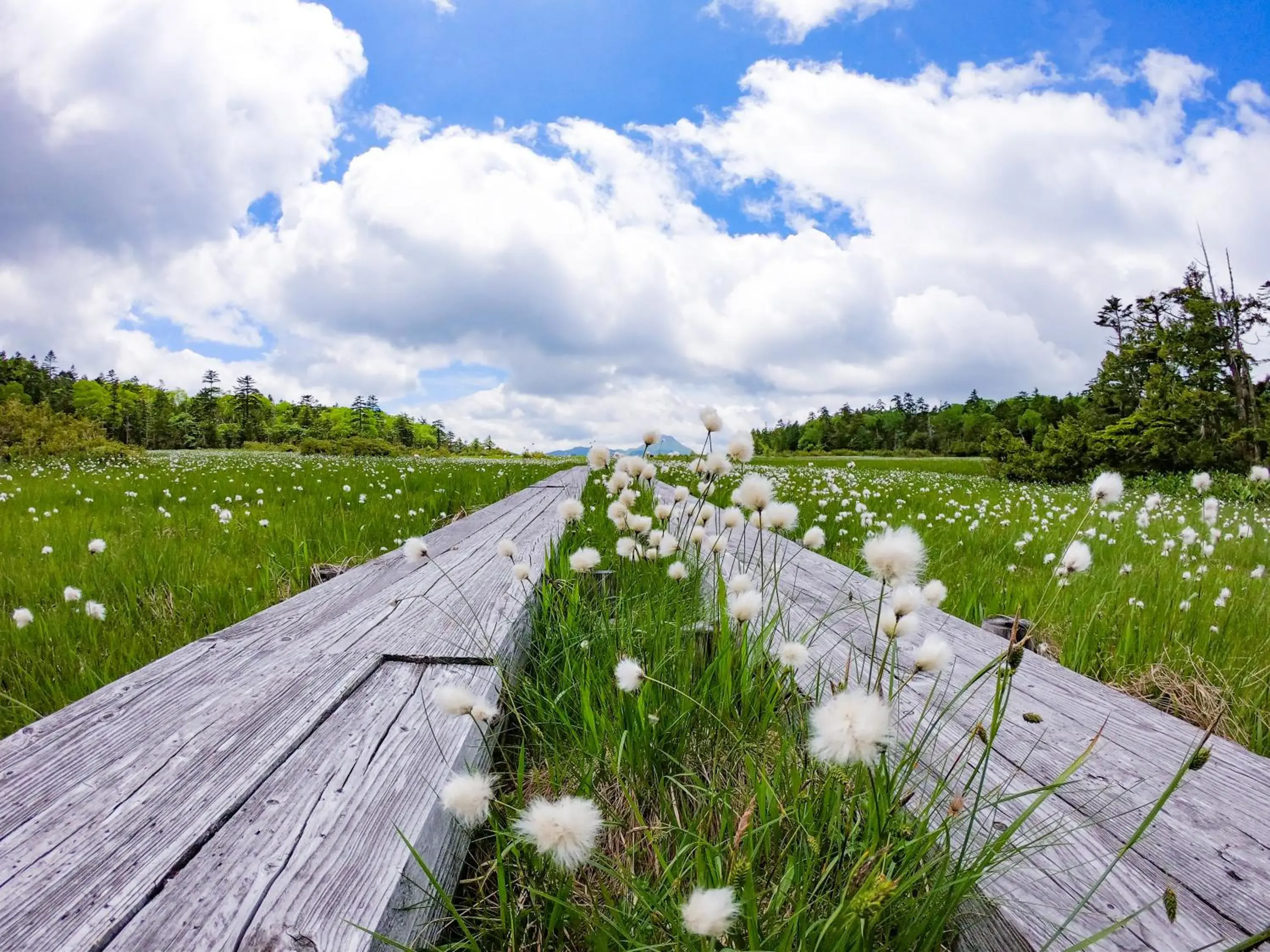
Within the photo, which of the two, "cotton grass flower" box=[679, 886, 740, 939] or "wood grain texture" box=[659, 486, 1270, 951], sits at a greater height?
"cotton grass flower" box=[679, 886, 740, 939]

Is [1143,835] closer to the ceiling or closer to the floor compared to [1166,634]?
closer to the ceiling

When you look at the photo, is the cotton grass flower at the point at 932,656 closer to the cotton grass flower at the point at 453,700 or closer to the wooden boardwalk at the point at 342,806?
the wooden boardwalk at the point at 342,806

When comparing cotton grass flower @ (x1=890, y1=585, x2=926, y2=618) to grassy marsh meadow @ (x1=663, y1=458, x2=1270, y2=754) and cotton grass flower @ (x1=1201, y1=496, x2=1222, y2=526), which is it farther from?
cotton grass flower @ (x1=1201, y1=496, x2=1222, y2=526)

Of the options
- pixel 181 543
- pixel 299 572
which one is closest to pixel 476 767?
pixel 299 572

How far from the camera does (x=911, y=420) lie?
80250 millimetres

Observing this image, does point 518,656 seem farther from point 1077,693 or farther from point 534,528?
point 534,528

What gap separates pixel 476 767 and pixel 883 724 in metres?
1.04

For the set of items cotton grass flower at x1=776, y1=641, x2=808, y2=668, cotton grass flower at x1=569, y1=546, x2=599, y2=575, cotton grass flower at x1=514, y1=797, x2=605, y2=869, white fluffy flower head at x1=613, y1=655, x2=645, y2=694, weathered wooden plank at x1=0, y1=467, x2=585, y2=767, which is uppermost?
cotton grass flower at x1=569, y1=546, x2=599, y2=575

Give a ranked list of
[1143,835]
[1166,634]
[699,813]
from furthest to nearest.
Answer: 1. [1166,634]
2. [699,813]
3. [1143,835]

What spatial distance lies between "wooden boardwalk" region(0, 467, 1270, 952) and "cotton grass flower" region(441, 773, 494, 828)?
0.65 feet

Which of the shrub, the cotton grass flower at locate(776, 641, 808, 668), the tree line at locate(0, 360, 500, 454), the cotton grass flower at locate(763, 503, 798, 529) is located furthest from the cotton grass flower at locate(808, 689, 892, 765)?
the tree line at locate(0, 360, 500, 454)

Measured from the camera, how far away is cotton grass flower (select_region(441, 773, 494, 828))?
3.38 ft

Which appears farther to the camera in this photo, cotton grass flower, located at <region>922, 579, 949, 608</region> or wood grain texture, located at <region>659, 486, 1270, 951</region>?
cotton grass flower, located at <region>922, 579, 949, 608</region>

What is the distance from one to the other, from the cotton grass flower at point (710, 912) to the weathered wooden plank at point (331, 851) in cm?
54
